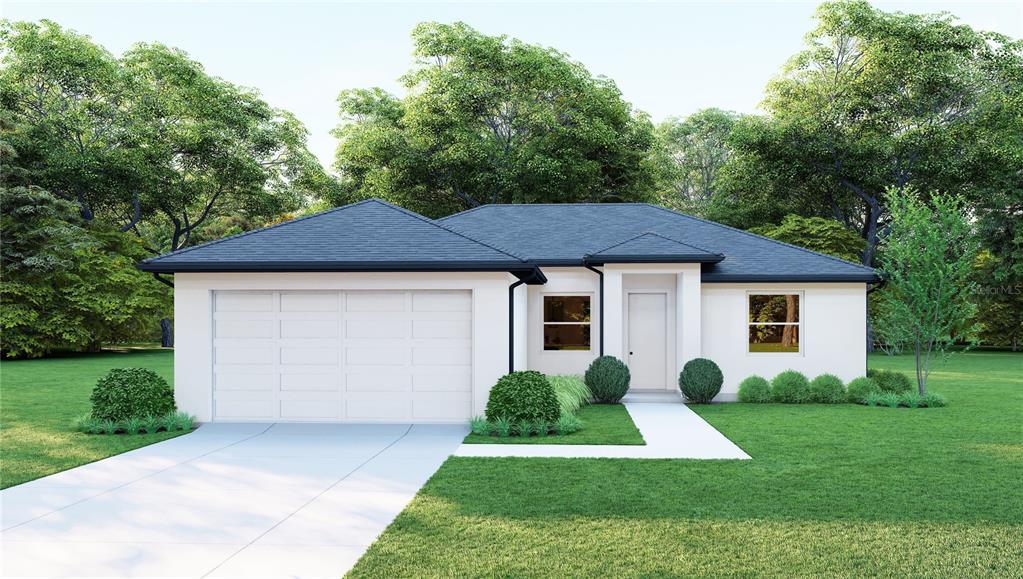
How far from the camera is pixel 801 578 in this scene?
5090mm

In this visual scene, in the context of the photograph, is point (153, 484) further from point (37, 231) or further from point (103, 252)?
point (103, 252)

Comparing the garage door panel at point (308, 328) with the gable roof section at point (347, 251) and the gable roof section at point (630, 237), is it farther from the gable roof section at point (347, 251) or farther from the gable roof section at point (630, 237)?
the gable roof section at point (630, 237)

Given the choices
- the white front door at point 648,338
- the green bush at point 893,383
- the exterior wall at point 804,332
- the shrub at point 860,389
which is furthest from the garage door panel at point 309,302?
the green bush at point 893,383

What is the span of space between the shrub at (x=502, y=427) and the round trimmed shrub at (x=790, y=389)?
7.80 meters

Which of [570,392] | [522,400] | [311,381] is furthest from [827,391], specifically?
[311,381]

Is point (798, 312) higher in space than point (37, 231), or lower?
lower

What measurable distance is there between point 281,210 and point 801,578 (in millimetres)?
38487

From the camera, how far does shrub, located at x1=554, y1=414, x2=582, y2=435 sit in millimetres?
11283

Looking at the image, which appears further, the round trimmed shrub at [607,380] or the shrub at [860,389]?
the shrub at [860,389]

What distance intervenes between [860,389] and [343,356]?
1142cm

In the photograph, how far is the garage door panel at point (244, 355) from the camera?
12.5 metres

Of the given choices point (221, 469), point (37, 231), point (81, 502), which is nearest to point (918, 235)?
point (221, 469)

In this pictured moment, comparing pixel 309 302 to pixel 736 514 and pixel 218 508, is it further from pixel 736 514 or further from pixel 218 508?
pixel 736 514

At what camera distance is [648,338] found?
56.7 ft
